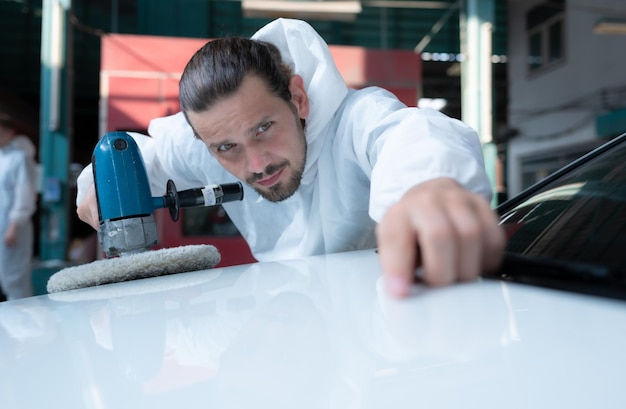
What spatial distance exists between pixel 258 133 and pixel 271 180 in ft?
0.41

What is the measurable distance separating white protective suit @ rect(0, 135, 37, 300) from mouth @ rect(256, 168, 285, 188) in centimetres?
290

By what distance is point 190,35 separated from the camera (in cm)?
632

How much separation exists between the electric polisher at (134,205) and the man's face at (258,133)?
116 millimetres

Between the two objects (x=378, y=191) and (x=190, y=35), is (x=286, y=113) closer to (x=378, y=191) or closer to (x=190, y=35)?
(x=378, y=191)

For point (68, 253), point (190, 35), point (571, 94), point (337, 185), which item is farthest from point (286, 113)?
point (571, 94)

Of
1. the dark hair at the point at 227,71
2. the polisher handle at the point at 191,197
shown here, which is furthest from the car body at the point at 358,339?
the dark hair at the point at 227,71

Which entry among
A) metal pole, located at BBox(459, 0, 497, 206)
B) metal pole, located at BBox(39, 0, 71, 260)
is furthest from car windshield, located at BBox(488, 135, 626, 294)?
metal pole, located at BBox(39, 0, 71, 260)

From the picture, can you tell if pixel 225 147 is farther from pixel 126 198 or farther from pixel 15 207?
pixel 15 207

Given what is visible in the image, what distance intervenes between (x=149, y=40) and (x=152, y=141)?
9.47 ft

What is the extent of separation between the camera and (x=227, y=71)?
1.21 metres

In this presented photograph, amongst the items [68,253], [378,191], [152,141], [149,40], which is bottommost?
[68,253]

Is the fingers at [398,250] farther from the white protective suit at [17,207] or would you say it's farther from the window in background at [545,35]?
the window in background at [545,35]

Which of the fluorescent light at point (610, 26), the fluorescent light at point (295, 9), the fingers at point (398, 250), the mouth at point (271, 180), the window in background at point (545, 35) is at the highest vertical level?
the window in background at point (545, 35)

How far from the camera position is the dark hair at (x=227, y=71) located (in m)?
1.20
